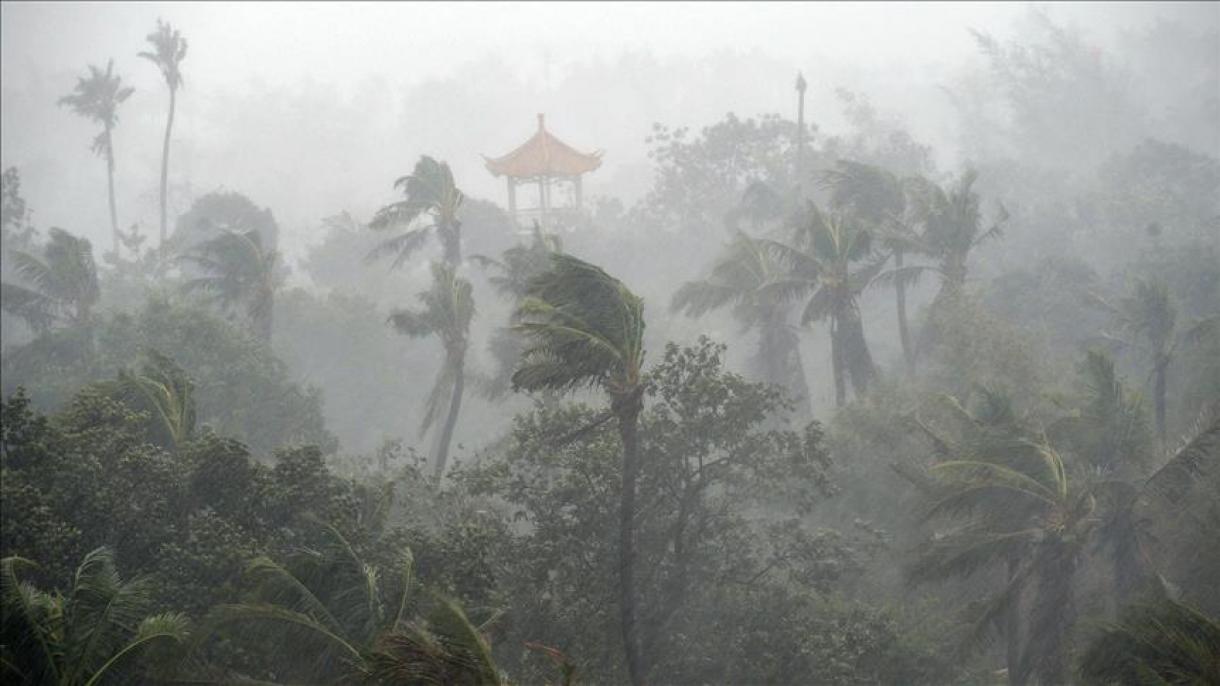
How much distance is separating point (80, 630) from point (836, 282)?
57.8 ft

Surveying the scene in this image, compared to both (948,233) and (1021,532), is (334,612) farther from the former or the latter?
(948,233)

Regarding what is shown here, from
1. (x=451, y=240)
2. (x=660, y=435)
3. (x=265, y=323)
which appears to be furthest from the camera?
(x=265, y=323)

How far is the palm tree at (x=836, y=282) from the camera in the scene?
75.9ft

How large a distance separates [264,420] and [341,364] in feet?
34.7

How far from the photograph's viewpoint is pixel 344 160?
8738 centimetres

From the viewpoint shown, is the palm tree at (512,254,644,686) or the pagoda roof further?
the pagoda roof

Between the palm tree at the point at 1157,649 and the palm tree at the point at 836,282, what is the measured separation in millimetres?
11554

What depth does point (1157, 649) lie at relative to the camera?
448 inches

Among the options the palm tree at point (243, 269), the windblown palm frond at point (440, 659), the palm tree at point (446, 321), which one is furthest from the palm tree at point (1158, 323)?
the palm tree at point (243, 269)

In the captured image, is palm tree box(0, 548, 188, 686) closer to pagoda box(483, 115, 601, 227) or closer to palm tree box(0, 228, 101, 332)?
palm tree box(0, 228, 101, 332)

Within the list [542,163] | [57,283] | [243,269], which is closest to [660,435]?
[243,269]

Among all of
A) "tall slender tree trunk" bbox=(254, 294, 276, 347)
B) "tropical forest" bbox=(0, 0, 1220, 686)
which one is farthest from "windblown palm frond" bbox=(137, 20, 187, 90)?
"tall slender tree trunk" bbox=(254, 294, 276, 347)

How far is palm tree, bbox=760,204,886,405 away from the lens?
910 inches

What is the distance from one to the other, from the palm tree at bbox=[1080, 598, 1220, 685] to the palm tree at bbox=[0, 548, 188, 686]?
1138 centimetres
